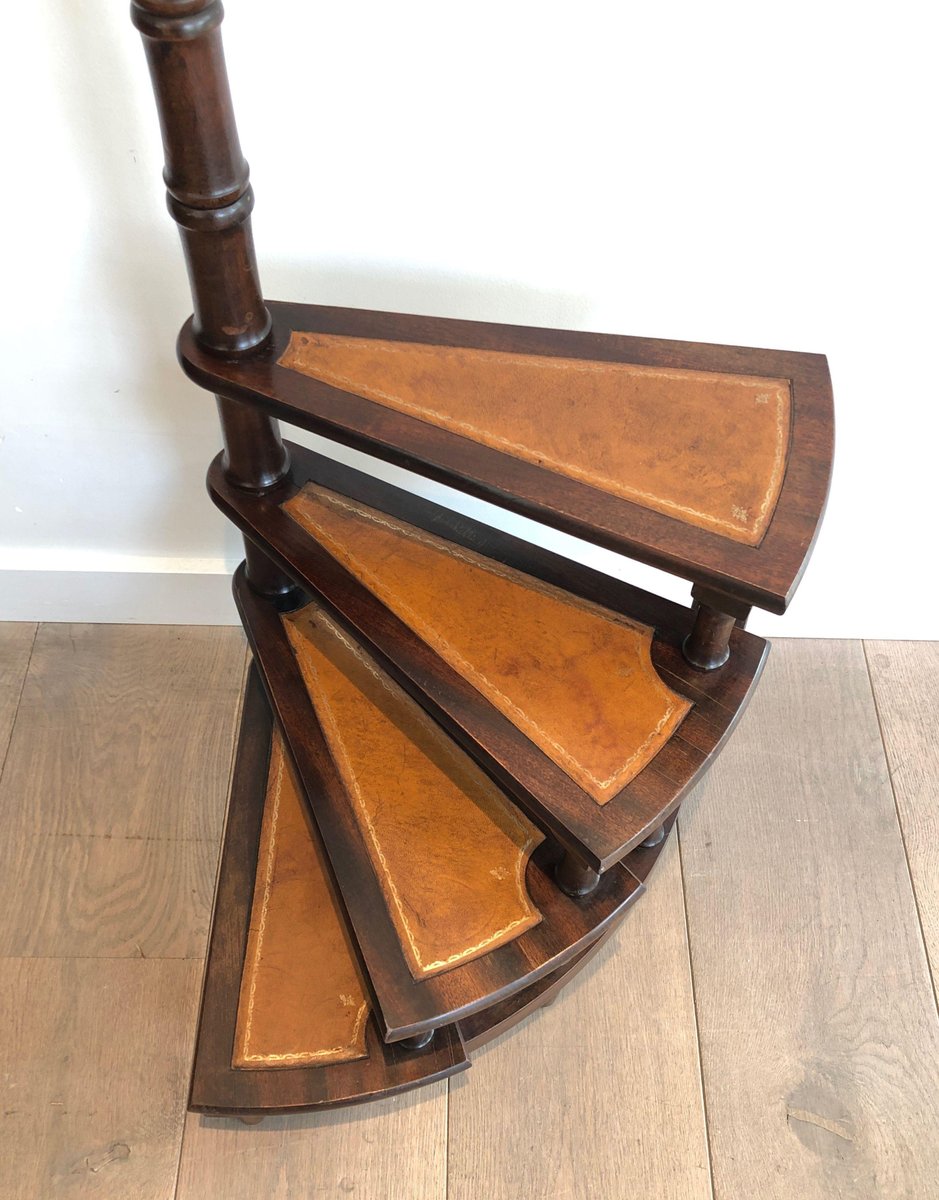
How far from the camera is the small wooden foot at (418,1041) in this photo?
3.55 ft

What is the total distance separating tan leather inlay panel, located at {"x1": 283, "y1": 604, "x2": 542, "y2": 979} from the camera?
40.0 inches

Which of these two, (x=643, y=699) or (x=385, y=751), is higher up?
(x=643, y=699)

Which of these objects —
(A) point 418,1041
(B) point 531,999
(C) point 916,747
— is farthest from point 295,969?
(C) point 916,747

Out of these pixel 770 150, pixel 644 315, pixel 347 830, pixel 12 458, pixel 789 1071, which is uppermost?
pixel 770 150

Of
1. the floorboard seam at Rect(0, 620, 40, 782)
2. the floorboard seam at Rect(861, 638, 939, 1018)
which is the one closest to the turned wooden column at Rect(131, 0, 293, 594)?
the floorboard seam at Rect(0, 620, 40, 782)

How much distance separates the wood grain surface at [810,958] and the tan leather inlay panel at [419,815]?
0.40 m

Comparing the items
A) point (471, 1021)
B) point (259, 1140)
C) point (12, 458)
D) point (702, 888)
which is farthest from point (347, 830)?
point (12, 458)

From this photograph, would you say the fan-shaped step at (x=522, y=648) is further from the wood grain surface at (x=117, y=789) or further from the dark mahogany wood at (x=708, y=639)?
the wood grain surface at (x=117, y=789)

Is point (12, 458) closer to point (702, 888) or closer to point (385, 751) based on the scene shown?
point (385, 751)

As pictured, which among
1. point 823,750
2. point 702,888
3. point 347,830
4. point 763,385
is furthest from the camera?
point 823,750

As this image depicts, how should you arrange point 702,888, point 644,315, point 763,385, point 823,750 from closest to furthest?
point 763,385 → point 644,315 → point 702,888 → point 823,750

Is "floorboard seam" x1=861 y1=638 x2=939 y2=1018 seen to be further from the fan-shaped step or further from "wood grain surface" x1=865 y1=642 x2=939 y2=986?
the fan-shaped step

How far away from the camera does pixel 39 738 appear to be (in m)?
1.48

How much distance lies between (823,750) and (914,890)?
215mm
